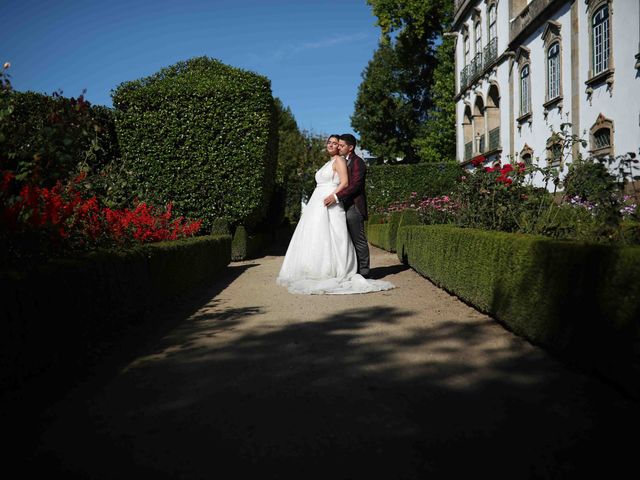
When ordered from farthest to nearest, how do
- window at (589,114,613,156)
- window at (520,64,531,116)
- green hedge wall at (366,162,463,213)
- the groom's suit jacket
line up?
green hedge wall at (366,162,463,213) < window at (520,64,531,116) < window at (589,114,613,156) < the groom's suit jacket

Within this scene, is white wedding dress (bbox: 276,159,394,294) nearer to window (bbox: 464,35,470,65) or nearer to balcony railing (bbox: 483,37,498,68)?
balcony railing (bbox: 483,37,498,68)

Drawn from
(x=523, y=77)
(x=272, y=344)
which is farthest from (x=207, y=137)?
(x=523, y=77)

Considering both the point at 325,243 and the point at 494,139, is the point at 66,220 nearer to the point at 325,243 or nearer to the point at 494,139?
the point at 325,243

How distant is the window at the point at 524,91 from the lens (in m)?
20.1

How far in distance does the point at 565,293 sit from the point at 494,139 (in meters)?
22.2

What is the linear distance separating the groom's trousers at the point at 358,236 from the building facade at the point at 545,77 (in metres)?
2.83

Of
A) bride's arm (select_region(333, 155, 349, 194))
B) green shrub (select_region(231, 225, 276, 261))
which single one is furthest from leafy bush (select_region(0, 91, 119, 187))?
green shrub (select_region(231, 225, 276, 261))

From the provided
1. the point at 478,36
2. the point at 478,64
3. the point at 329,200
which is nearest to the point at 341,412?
the point at 329,200

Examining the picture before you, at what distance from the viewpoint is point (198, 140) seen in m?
13.6

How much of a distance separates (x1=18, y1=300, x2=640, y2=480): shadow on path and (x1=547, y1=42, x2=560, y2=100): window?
15.6 meters

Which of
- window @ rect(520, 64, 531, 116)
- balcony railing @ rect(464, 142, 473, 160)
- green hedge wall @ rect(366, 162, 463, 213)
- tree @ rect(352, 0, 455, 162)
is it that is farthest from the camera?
tree @ rect(352, 0, 455, 162)

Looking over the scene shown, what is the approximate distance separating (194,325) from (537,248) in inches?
127

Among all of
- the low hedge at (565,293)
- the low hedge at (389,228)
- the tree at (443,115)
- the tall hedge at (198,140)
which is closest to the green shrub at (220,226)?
the tall hedge at (198,140)

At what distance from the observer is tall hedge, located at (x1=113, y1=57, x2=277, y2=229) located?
44.7 feet
